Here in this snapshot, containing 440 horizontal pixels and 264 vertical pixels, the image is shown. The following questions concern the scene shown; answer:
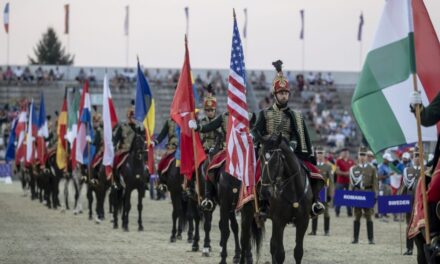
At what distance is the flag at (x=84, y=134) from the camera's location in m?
34.9

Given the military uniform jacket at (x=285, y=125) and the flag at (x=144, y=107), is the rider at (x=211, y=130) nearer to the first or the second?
the military uniform jacket at (x=285, y=125)

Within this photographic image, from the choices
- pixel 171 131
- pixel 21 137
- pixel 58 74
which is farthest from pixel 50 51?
pixel 171 131

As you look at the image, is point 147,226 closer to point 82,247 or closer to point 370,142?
point 82,247

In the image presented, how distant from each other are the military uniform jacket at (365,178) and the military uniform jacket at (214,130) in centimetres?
764

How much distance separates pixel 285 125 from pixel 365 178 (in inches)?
466

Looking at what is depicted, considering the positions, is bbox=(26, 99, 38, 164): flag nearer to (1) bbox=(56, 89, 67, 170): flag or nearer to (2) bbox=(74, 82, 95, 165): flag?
(1) bbox=(56, 89, 67, 170): flag

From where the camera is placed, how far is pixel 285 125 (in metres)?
16.6

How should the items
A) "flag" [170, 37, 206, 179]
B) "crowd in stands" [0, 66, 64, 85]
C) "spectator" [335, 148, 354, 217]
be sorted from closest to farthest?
"flag" [170, 37, 206, 179] < "spectator" [335, 148, 354, 217] < "crowd in stands" [0, 66, 64, 85]

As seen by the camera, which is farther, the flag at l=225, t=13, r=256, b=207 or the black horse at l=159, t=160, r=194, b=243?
the black horse at l=159, t=160, r=194, b=243

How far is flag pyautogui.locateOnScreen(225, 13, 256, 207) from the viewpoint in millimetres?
17641

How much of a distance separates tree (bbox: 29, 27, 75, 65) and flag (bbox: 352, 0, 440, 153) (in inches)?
4814

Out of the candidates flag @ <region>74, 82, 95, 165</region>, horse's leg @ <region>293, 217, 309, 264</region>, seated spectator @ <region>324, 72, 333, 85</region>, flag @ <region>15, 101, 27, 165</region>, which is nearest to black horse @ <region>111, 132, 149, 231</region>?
flag @ <region>74, 82, 95, 165</region>

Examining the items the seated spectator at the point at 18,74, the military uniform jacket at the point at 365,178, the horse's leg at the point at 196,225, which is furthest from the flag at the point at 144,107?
the seated spectator at the point at 18,74

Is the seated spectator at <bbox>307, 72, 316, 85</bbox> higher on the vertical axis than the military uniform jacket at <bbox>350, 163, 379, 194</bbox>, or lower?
higher
